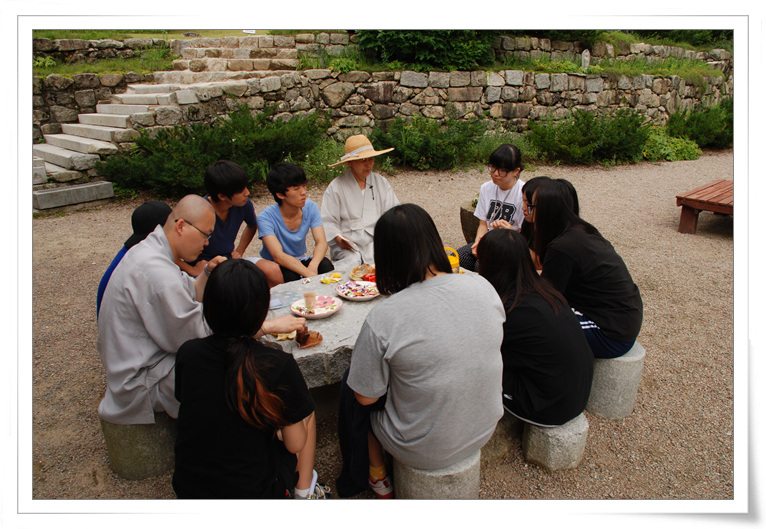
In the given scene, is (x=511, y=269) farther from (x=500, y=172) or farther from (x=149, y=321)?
(x=500, y=172)

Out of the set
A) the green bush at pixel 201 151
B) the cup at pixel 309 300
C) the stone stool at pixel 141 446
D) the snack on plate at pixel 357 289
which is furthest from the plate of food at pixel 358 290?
the green bush at pixel 201 151

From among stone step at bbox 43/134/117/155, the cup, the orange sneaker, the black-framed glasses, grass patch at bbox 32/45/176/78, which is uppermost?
grass patch at bbox 32/45/176/78

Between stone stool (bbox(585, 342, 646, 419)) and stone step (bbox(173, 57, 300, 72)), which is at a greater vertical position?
stone step (bbox(173, 57, 300, 72))

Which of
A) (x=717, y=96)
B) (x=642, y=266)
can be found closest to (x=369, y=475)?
(x=642, y=266)

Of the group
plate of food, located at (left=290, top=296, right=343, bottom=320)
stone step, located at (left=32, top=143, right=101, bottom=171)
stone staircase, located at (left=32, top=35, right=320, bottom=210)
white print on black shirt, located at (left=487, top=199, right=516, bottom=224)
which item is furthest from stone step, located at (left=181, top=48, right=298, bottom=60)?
plate of food, located at (left=290, top=296, right=343, bottom=320)

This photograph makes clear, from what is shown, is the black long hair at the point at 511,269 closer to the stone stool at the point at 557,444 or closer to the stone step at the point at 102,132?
the stone stool at the point at 557,444

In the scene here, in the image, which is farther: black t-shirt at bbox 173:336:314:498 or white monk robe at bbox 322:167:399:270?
white monk robe at bbox 322:167:399:270

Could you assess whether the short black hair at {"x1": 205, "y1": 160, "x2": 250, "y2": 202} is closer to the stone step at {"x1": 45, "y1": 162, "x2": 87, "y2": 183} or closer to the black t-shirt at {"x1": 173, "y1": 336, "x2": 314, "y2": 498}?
the black t-shirt at {"x1": 173, "y1": 336, "x2": 314, "y2": 498}

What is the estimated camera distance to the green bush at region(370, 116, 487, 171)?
9461 mm

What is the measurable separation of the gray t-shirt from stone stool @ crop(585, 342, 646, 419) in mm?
1124

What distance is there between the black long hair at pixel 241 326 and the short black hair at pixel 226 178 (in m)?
1.95
